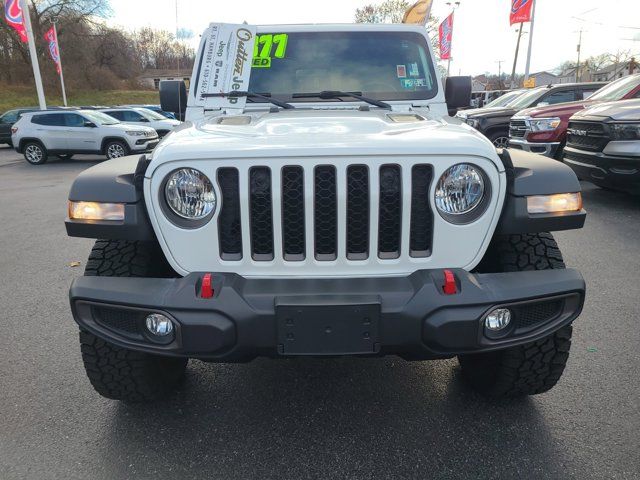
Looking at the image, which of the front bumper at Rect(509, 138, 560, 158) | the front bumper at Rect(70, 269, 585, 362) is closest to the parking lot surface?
the front bumper at Rect(70, 269, 585, 362)

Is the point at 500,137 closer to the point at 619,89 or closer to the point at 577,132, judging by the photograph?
the point at 619,89

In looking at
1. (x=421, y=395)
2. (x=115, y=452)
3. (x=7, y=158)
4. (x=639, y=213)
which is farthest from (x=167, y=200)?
(x=7, y=158)

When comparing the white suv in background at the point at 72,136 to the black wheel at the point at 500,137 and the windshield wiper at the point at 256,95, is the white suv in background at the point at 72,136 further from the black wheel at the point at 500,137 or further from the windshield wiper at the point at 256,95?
the windshield wiper at the point at 256,95

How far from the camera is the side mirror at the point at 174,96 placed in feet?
11.3

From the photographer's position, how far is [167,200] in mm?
1919

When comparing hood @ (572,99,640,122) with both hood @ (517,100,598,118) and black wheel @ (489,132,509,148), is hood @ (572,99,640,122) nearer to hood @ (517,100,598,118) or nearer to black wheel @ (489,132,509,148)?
hood @ (517,100,598,118)

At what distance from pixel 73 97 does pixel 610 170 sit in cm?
5044

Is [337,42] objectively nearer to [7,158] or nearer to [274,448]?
[274,448]

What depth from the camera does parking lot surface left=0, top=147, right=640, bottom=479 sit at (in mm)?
2057

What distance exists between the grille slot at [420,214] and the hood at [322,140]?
0.31 ft

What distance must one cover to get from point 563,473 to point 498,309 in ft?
2.61

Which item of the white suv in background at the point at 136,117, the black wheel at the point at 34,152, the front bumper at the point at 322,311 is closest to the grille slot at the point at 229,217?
the front bumper at the point at 322,311

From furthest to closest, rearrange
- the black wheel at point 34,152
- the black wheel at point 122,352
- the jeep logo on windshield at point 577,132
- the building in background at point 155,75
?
the building in background at point 155,75 < the black wheel at point 34,152 < the jeep logo on windshield at point 577,132 < the black wheel at point 122,352

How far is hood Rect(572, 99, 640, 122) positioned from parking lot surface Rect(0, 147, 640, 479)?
3613 millimetres
